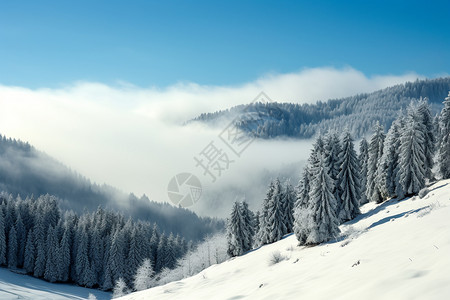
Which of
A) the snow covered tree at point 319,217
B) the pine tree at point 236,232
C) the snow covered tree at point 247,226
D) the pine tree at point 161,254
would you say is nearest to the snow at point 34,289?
the pine tree at point 161,254

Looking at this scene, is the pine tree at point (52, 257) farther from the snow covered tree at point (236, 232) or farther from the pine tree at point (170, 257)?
the snow covered tree at point (236, 232)

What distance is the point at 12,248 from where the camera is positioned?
278 ft

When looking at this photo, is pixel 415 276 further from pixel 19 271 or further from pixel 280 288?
pixel 19 271

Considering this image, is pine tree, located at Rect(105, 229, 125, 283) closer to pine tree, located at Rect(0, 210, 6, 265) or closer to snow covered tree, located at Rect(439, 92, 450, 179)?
pine tree, located at Rect(0, 210, 6, 265)

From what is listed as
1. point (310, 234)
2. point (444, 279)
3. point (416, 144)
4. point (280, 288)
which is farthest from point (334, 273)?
point (416, 144)

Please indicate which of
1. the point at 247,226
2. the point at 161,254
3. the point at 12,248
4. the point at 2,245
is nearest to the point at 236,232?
the point at 247,226

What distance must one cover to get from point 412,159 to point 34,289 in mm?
71377

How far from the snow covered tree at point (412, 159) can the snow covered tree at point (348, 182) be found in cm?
558

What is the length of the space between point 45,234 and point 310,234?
271 ft

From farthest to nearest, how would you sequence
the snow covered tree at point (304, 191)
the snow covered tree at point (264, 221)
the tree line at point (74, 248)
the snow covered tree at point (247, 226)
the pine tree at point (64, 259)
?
1. the pine tree at point (64, 259)
2. the tree line at point (74, 248)
3. the snow covered tree at point (247, 226)
4. the snow covered tree at point (264, 221)
5. the snow covered tree at point (304, 191)

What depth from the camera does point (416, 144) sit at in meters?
40.9

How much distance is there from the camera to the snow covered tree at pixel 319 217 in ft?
103

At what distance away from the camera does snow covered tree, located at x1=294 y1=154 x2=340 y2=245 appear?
3141 centimetres

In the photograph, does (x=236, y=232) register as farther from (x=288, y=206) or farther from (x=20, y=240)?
(x=20, y=240)
